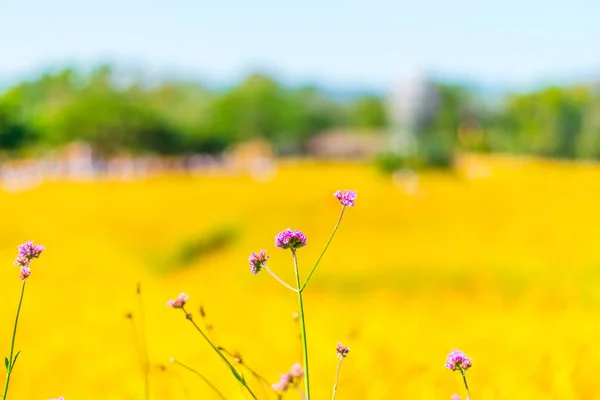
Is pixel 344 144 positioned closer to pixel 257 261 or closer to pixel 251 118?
pixel 251 118

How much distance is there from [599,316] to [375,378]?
121 cm

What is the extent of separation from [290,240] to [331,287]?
3973mm

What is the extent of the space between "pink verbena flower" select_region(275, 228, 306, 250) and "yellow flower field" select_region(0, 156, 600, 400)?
0.37 m

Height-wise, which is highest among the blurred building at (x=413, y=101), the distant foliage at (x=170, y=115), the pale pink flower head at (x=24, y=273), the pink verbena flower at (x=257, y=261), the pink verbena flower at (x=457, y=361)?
the distant foliage at (x=170, y=115)

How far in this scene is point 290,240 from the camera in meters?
0.69

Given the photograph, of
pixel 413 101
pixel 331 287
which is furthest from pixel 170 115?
pixel 331 287

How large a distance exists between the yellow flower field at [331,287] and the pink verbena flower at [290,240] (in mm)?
370

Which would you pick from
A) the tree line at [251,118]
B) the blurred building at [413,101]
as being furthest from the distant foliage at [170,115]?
the blurred building at [413,101]

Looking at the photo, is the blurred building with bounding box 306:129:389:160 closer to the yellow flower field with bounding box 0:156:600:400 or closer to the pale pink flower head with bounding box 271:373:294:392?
the yellow flower field with bounding box 0:156:600:400

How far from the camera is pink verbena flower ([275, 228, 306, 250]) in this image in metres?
0.68

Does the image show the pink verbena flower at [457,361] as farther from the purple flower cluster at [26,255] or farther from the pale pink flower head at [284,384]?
the purple flower cluster at [26,255]

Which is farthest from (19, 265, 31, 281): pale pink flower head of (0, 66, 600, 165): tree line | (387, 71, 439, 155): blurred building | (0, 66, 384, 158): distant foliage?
(0, 66, 384, 158): distant foliage

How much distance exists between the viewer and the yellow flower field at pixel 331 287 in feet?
4.27

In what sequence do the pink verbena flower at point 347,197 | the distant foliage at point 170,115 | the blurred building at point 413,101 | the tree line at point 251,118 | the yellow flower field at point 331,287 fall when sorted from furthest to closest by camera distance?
the distant foliage at point 170,115
the tree line at point 251,118
the blurred building at point 413,101
the yellow flower field at point 331,287
the pink verbena flower at point 347,197
